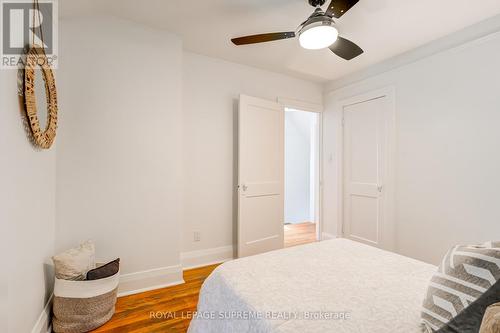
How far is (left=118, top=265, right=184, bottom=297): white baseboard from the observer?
7.04 feet

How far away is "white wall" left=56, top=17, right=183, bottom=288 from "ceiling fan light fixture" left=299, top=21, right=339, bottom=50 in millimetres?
1346

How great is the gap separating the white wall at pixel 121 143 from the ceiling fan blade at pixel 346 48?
60.4 inches

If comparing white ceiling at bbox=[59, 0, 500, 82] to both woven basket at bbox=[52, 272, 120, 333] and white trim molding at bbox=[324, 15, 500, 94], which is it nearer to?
white trim molding at bbox=[324, 15, 500, 94]

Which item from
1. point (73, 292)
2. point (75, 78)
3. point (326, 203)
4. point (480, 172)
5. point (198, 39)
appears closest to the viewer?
point (73, 292)

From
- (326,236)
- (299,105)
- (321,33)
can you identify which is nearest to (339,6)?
(321,33)

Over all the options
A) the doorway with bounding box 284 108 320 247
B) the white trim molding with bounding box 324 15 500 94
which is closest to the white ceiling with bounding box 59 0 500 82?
the white trim molding with bounding box 324 15 500 94

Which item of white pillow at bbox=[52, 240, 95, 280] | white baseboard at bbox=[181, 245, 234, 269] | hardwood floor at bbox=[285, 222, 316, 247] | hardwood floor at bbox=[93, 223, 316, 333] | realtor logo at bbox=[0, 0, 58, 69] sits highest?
realtor logo at bbox=[0, 0, 58, 69]

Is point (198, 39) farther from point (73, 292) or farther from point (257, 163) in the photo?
point (73, 292)

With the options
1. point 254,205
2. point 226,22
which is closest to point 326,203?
point 254,205

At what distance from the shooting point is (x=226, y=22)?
2180 millimetres

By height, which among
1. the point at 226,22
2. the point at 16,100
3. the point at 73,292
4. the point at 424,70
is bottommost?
the point at 73,292

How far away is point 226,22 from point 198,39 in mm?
457

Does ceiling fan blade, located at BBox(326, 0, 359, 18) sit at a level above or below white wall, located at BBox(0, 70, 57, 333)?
above

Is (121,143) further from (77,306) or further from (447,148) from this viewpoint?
(447,148)
